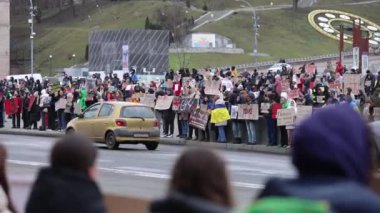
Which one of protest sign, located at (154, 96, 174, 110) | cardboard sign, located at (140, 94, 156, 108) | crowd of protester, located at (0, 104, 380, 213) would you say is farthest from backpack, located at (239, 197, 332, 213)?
cardboard sign, located at (140, 94, 156, 108)

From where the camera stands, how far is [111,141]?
2995 centimetres

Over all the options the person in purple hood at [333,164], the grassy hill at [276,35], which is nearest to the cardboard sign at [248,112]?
the person in purple hood at [333,164]

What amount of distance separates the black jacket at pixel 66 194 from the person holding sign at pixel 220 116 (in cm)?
2666

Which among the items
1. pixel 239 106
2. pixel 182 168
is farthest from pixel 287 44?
pixel 182 168

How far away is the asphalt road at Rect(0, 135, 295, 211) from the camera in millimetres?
16675

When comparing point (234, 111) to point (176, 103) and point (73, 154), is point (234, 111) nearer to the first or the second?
point (176, 103)

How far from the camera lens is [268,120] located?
1226 inches

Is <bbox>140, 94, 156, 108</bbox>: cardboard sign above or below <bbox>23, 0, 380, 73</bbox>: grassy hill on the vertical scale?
below

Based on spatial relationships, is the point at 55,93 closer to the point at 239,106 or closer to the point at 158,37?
the point at 239,106

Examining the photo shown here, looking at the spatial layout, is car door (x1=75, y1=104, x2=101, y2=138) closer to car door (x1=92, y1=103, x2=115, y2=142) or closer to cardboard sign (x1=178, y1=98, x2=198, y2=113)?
car door (x1=92, y1=103, x2=115, y2=142)

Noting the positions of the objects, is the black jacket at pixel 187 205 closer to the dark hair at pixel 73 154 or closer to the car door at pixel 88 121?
the dark hair at pixel 73 154

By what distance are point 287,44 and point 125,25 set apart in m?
23.1

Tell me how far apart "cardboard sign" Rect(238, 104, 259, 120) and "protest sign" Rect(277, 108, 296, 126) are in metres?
1.52

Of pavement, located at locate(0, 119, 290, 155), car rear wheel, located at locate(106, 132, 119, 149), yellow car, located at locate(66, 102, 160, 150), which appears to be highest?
yellow car, located at locate(66, 102, 160, 150)
